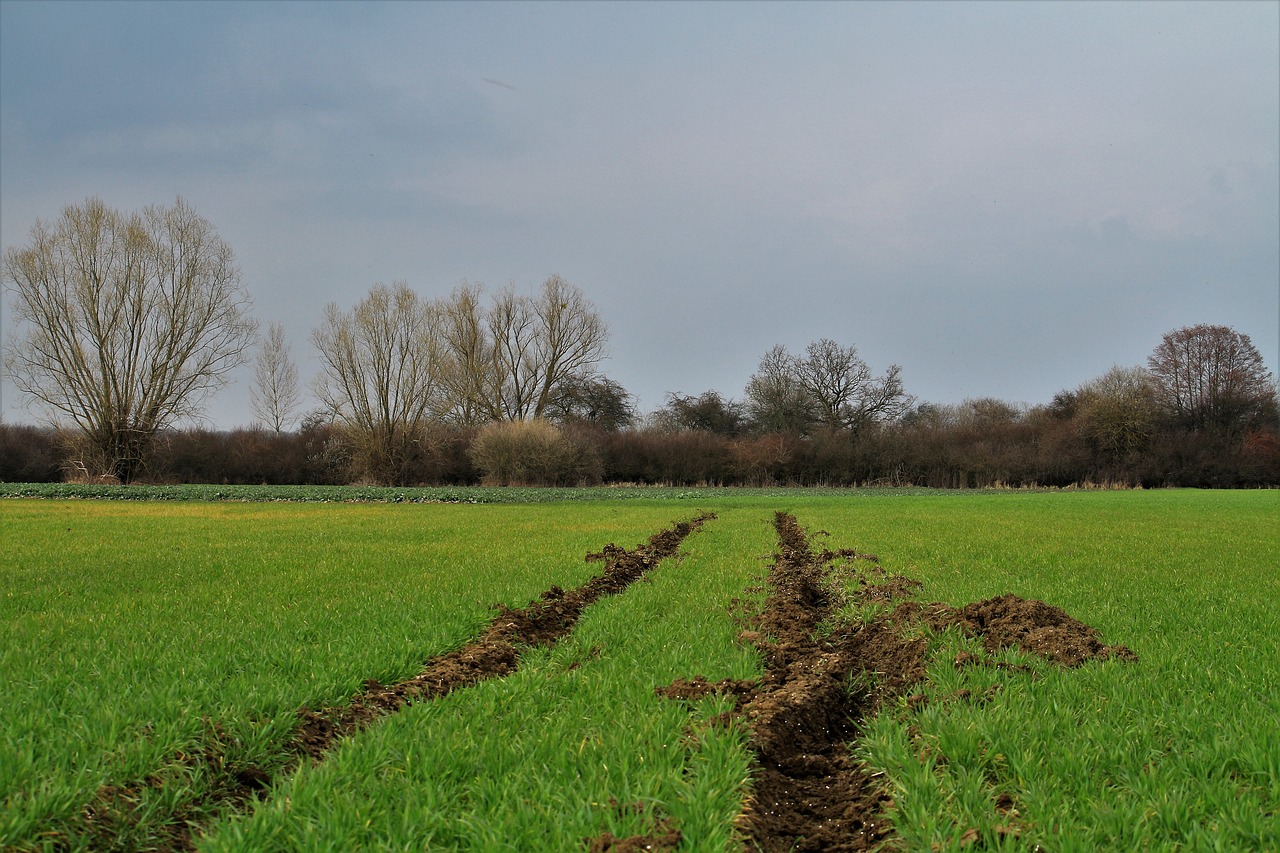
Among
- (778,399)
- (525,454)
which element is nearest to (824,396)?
(778,399)

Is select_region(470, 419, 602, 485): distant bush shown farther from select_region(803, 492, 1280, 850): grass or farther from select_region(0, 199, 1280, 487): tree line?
select_region(803, 492, 1280, 850): grass

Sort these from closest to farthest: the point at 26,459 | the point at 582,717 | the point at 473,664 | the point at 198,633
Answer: the point at 582,717
the point at 473,664
the point at 198,633
the point at 26,459

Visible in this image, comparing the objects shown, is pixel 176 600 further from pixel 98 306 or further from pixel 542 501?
pixel 98 306

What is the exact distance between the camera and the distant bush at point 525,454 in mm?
46000

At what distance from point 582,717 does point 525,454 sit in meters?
42.5

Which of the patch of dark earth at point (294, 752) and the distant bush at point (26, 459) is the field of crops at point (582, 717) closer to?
the patch of dark earth at point (294, 752)

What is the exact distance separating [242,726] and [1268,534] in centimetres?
2118

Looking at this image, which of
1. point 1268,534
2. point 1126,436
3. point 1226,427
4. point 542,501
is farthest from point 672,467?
point 1226,427

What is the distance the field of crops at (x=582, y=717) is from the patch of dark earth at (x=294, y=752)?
0.06 feet

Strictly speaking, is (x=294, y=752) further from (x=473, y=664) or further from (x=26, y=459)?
(x=26, y=459)

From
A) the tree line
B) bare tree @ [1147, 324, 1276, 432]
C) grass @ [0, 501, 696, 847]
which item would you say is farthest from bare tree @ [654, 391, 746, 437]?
grass @ [0, 501, 696, 847]

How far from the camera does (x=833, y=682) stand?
4.86m

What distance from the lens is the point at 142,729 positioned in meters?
3.70

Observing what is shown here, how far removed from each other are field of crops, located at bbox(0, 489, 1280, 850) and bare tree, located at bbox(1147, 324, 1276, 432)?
67313 millimetres
